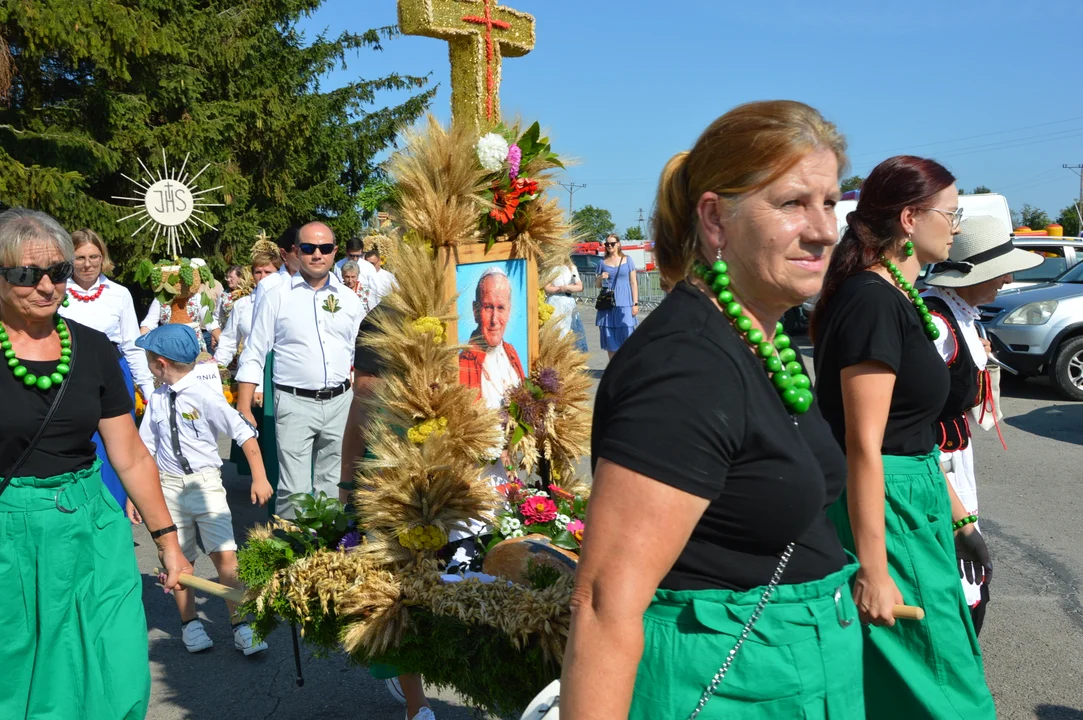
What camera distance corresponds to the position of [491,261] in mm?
3342

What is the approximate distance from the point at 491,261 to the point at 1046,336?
370 inches

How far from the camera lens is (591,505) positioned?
143 centimetres

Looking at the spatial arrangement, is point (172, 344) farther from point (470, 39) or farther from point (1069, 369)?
point (1069, 369)

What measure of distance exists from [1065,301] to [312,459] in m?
9.03

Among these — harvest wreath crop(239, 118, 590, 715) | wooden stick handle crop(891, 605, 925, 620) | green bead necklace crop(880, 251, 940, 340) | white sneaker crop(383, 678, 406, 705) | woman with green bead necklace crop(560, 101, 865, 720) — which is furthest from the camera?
white sneaker crop(383, 678, 406, 705)

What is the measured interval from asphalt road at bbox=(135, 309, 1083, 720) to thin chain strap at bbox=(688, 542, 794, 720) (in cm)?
219

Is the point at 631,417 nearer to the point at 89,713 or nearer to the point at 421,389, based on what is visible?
the point at 421,389

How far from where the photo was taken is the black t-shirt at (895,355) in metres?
2.46

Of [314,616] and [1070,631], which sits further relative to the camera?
[1070,631]

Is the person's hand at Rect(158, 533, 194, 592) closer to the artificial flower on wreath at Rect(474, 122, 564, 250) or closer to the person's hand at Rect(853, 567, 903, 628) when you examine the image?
the artificial flower on wreath at Rect(474, 122, 564, 250)

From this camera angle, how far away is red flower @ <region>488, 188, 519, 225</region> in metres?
3.28

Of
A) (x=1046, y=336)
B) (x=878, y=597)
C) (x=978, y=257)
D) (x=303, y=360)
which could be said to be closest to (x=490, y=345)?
(x=878, y=597)

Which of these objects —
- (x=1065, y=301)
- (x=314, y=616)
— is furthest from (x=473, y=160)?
(x=1065, y=301)

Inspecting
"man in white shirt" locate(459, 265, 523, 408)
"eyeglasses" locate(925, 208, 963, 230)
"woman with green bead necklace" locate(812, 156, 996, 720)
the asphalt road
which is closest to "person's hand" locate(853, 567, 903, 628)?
"woman with green bead necklace" locate(812, 156, 996, 720)
